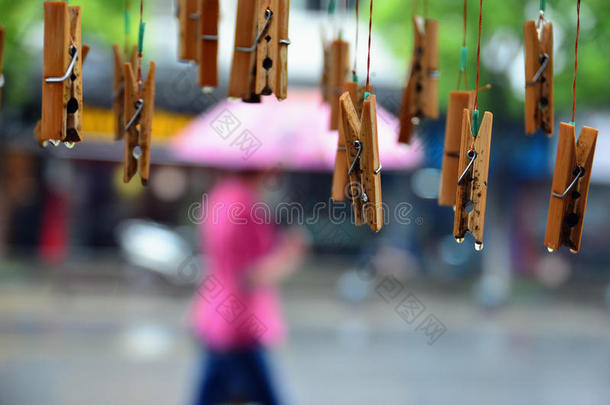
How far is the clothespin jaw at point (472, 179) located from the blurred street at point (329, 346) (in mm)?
3807

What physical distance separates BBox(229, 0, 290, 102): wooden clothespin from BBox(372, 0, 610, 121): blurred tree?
5303 millimetres

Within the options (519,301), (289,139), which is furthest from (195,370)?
(519,301)

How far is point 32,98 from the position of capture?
840 centimetres

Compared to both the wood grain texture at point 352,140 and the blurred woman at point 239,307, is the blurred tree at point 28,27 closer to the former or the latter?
the blurred woman at point 239,307

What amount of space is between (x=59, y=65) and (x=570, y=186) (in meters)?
1.13

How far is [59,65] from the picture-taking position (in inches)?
50.4

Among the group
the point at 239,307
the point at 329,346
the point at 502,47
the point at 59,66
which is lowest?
the point at 329,346

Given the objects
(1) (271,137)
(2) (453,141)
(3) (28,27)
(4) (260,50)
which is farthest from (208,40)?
(3) (28,27)

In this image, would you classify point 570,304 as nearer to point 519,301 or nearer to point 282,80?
point 519,301

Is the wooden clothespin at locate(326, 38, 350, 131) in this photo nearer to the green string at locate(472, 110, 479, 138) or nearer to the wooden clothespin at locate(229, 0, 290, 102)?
the wooden clothespin at locate(229, 0, 290, 102)

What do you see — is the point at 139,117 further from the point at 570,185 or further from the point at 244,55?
the point at 570,185

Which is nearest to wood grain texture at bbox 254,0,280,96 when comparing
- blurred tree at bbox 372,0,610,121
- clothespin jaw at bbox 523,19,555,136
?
clothespin jaw at bbox 523,19,555,136

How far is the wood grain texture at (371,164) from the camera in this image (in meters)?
1.27

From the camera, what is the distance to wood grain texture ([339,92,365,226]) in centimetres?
132
